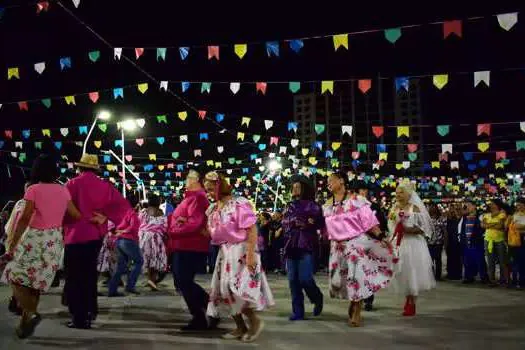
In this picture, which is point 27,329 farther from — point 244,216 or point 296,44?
point 296,44

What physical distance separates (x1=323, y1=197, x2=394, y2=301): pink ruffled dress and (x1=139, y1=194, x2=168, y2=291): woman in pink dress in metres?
5.20

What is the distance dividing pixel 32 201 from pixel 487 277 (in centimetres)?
1053

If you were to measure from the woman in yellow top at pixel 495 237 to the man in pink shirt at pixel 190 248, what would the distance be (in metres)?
8.25

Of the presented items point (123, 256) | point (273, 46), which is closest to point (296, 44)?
point (273, 46)

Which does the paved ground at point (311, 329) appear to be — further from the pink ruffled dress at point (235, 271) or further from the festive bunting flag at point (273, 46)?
the festive bunting flag at point (273, 46)

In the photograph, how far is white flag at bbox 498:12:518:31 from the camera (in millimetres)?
9914

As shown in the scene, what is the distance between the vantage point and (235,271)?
6199 mm

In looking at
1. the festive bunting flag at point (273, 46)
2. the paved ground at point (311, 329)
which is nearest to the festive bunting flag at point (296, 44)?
the festive bunting flag at point (273, 46)

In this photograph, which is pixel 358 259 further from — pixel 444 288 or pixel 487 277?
pixel 487 277

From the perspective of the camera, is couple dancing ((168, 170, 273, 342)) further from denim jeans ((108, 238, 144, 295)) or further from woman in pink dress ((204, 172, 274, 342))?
denim jeans ((108, 238, 144, 295))

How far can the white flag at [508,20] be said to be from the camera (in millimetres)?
9914

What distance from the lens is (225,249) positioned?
251 inches

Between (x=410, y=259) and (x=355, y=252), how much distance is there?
4.14 ft


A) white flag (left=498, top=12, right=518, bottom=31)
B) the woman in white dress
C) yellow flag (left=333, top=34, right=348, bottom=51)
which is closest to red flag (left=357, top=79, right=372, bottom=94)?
yellow flag (left=333, top=34, right=348, bottom=51)
